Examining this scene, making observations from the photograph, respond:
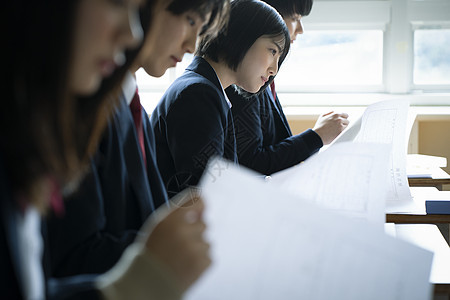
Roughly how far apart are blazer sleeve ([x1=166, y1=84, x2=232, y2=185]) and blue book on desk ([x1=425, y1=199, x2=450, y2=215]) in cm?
50

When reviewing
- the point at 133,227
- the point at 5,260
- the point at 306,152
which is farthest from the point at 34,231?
the point at 306,152

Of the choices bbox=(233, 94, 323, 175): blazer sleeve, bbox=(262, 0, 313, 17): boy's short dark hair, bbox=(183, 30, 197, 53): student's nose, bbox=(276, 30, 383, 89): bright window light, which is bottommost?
bbox=(276, 30, 383, 89): bright window light

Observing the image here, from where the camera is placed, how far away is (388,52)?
10.3 ft

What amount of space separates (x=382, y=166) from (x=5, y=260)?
2.09 ft

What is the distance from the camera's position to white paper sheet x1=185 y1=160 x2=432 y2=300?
586 mm

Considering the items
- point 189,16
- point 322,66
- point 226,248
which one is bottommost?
point 322,66

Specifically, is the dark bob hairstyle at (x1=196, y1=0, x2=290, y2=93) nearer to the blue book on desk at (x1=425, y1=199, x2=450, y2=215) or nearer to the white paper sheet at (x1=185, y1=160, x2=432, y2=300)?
the blue book on desk at (x1=425, y1=199, x2=450, y2=215)

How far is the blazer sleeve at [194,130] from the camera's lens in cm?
118

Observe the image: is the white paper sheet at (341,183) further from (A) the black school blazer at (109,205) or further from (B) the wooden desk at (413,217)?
(B) the wooden desk at (413,217)

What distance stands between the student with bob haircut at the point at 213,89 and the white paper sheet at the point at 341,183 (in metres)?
0.33

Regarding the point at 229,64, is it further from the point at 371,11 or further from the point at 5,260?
the point at 371,11

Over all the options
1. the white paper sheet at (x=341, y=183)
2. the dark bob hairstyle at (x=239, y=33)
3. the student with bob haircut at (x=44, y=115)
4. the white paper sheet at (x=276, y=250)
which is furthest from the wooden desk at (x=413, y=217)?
the student with bob haircut at (x=44, y=115)

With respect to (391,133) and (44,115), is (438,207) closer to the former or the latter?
(391,133)

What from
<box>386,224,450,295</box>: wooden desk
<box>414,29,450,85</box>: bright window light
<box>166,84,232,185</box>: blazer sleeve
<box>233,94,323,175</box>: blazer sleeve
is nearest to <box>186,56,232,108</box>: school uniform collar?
<box>166,84,232,185</box>: blazer sleeve
